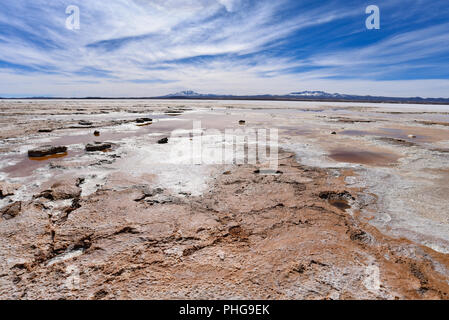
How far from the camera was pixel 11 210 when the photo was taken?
336cm

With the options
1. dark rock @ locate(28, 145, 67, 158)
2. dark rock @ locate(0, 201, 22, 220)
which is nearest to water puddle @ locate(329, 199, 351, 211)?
dark rock @ locate(0, 201, 22, 220)

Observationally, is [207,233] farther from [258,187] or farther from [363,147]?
[363,147]

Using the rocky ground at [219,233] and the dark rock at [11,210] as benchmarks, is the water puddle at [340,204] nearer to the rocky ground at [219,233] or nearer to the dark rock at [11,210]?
the rocky ground at [219,233]

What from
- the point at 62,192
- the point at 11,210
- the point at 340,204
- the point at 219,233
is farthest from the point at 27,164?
the point at 340,204

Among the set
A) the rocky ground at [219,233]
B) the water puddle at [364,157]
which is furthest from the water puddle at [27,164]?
the water puddle at [364,157]

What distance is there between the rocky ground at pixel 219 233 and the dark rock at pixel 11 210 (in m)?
0.02

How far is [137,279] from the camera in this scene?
7.29 ft

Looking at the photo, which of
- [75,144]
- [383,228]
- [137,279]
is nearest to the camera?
[137,279]

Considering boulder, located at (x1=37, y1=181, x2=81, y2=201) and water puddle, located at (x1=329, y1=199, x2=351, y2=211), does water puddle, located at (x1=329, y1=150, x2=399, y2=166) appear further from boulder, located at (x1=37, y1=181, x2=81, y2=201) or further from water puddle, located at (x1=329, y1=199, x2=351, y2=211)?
boulder, located at (x1=37, y1=181, x2=81, y2=201)

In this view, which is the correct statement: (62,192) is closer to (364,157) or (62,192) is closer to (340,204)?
(340,204)

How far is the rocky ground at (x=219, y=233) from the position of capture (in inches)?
85.3

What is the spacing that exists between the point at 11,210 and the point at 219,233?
3102 millimetres

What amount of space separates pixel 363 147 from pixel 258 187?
6236mm

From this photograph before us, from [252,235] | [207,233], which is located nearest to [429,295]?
[252,235]
